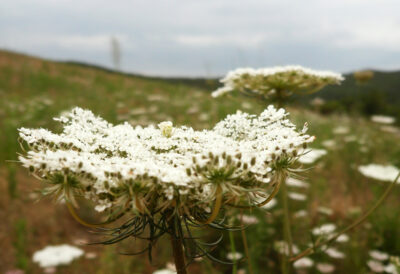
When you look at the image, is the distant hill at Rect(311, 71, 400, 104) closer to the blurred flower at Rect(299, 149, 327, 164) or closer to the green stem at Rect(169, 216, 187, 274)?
the blurred flower at Rect(299, 149, 327, 164)

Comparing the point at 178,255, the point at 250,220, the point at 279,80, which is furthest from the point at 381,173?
the point at 178,255

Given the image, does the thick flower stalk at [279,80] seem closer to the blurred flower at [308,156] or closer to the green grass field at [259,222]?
the green grass field at [259,222]

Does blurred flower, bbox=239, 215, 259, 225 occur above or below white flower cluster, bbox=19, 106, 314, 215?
below

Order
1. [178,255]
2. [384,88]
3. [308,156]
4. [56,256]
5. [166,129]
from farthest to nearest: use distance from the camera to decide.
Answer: [384,88] → [56,256] → [308,156] → [166,129] → [178,255]

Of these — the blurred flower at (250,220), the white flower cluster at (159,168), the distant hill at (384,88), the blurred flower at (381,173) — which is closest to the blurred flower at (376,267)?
the blurred flower at (381,173)

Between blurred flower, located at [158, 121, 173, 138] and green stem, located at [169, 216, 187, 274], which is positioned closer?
green stem, located at [169, 216, 187, 274]

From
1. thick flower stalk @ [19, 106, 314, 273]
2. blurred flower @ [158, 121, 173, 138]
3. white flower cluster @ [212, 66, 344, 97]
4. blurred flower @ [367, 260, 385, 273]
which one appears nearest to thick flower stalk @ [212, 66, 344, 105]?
white flower cluster @ [212, 66, 344, 97]

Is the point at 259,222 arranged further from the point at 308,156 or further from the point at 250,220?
the point at 308,156

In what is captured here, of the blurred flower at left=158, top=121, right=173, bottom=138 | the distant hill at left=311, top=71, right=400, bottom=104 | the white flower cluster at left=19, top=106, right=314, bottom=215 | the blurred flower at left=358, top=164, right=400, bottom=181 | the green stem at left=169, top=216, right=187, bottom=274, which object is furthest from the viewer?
the distant hill at left=311, top=71, right=400, bottom=104
